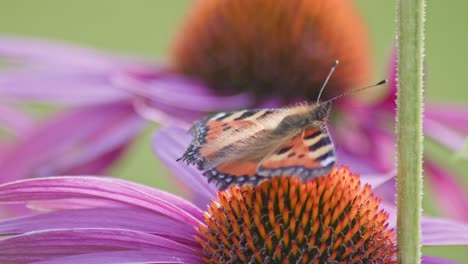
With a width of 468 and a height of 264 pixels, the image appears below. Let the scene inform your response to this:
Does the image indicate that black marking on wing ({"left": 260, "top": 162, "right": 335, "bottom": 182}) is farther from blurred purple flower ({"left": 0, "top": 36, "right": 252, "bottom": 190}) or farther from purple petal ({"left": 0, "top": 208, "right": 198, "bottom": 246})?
blurred purple flower ({"left": 0, "top": 36, "right": 252, "bottom": 190})

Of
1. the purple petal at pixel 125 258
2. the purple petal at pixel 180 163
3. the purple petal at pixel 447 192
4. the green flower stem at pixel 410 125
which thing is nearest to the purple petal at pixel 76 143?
the purple petal at pixel 180 163

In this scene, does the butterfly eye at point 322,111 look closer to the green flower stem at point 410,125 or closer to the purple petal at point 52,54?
the green flower stem at point 410,125

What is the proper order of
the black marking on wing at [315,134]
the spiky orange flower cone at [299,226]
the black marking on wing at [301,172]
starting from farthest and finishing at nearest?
the spiky orange flower cone at [299,226] < the black marking on wing at [315,134] < the black marking on wing at [301,172]

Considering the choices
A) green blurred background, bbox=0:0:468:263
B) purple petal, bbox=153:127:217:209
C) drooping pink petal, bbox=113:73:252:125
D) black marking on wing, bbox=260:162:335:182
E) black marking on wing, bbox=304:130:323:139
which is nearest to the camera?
black marking on wing, bbox=260:162:335:182

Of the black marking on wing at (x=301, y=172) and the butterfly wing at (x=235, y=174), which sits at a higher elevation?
the butterfly wing at (x=235, y=174)

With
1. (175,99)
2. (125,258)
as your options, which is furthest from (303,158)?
(175,99)

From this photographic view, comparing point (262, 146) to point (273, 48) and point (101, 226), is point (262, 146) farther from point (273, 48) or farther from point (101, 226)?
point (273, 48)

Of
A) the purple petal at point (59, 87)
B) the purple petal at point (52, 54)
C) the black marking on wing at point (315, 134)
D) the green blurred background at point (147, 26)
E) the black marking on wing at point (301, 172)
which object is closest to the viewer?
the black marking on wing at point (301, 172)

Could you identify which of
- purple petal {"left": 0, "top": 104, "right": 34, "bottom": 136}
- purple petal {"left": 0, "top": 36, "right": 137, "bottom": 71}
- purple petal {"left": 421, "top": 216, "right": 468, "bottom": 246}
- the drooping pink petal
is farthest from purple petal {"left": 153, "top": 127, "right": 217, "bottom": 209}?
purple petal {"left": 0, "top": 104, "right": 34, "bottom": 136}
